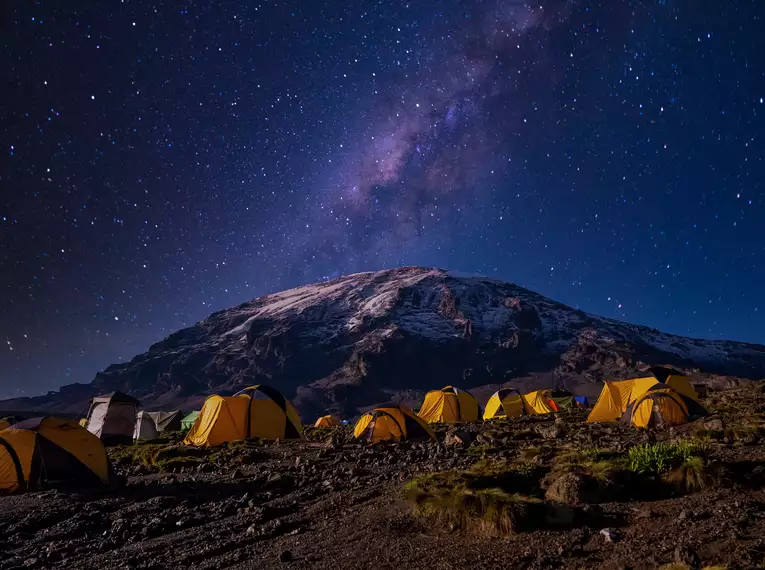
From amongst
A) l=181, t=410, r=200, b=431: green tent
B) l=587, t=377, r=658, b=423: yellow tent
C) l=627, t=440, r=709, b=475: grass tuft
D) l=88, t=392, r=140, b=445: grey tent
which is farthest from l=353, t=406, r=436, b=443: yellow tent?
l=181, t=410, r=200, b=431: green tent

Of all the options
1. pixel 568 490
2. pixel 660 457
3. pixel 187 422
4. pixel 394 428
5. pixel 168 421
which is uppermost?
pixel 660 457

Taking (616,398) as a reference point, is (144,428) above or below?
above

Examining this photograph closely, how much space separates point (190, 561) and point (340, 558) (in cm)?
261

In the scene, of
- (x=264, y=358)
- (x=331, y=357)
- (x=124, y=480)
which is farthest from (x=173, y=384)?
(x=124, y=480)

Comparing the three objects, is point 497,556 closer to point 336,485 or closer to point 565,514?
point 565,514

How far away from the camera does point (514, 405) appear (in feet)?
128

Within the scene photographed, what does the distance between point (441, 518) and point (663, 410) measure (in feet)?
54.6

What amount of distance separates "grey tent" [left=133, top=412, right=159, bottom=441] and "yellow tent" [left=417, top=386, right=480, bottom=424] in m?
21.6

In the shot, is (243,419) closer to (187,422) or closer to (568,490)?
(568,490)

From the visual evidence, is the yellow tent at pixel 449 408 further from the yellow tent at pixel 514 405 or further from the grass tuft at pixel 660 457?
the grass tuft at pixel 660 457

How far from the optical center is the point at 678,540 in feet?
19.1

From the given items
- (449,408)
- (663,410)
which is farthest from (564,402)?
(663,410)

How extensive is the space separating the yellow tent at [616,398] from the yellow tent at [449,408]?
11246 millimetres

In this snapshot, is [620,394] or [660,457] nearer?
[660,457]
